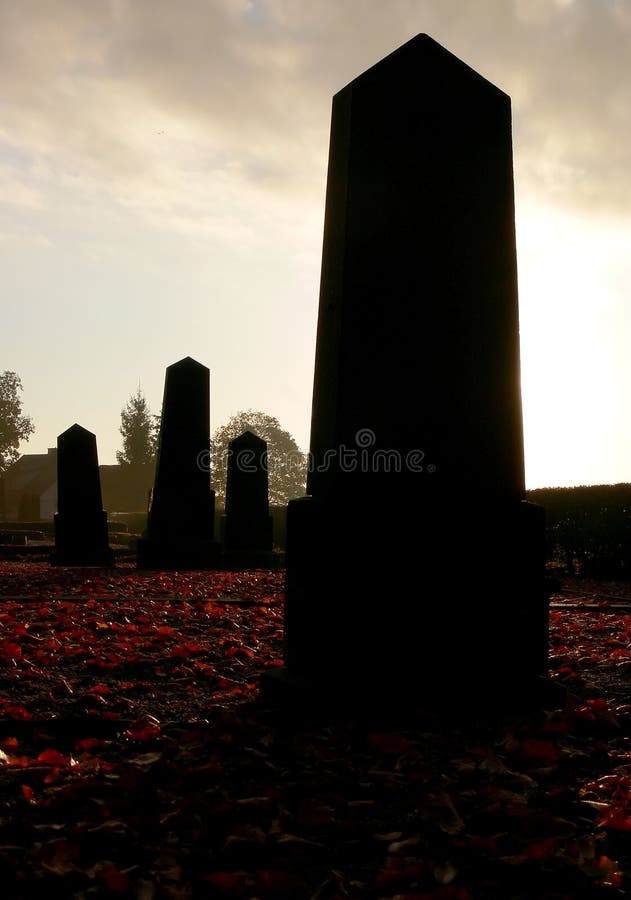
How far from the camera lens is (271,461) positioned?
2515 inches

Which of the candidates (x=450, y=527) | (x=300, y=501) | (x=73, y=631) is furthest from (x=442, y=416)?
(x=73, y=631)

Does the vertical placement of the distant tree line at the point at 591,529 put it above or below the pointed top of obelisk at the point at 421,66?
below

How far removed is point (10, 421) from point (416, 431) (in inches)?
2845

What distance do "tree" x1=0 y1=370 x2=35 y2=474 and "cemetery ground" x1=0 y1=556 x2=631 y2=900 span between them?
230 feet

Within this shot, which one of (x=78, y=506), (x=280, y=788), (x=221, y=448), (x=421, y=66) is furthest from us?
(x=221, y=448)

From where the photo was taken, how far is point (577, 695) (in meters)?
4.54

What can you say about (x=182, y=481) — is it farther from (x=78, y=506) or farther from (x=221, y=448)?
(x=221, y=448)

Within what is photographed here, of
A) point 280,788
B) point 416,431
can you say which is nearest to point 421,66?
point 416,431

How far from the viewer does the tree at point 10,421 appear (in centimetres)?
7075

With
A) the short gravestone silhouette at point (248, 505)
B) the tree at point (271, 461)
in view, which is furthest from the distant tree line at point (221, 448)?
the short gravestone silhouette at point (248, 505)

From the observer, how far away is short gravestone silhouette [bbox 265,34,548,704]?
4.19 metres

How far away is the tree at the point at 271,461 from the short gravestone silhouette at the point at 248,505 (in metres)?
41.7

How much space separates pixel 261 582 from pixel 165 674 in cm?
608

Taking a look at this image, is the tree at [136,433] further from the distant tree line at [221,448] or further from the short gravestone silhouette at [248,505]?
the short gravestone silhouette at [248,505]
